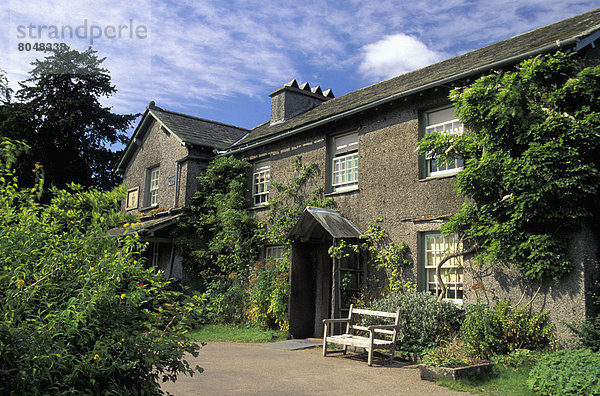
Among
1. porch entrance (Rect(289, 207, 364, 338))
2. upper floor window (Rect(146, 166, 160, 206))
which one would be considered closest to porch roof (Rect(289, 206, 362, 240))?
porch entrance (Rect(289, 207, 364, 338))

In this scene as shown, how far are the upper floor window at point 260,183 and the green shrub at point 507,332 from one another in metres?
8.67

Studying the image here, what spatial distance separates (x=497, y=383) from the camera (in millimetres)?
7270

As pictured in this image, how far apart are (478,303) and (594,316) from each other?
184cm

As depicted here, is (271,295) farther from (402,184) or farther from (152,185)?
(152,185)

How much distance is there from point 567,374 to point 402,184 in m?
6.00

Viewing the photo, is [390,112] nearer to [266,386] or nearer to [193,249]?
[266,386]

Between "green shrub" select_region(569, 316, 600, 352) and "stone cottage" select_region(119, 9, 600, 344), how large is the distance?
27 cm

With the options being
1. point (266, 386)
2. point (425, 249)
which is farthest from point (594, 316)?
point (266, 386)

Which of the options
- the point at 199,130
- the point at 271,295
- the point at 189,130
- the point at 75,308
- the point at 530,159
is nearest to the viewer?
the point at 75,308

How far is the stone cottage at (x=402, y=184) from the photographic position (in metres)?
9.20

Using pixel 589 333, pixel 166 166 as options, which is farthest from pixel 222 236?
pixel 589 333

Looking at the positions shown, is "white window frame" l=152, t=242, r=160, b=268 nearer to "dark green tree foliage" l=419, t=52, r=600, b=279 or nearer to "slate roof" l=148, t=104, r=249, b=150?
"slate roof" l=148, t=104, r=249, b=150

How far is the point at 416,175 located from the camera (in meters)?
11.2

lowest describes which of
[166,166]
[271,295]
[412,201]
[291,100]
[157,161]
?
[271,295]
